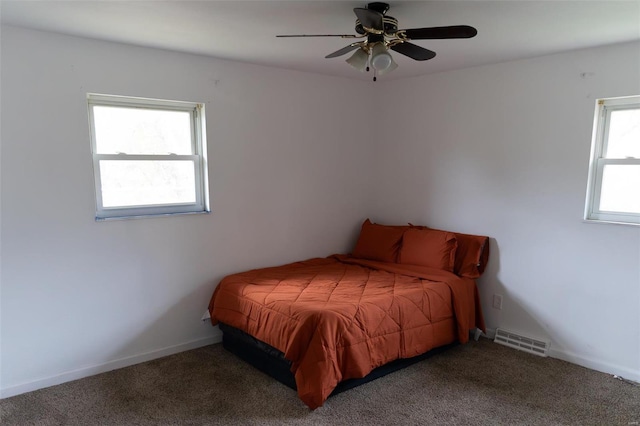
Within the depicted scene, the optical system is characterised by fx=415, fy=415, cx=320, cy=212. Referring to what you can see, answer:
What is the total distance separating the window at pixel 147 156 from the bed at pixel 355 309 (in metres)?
0.78

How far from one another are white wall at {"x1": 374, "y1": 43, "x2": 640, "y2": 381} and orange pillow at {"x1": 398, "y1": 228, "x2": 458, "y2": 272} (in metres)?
0.26

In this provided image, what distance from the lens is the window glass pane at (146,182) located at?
289cm

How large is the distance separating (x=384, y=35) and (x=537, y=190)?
1.84 m

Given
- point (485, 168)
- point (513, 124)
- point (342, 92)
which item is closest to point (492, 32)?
point (513, 124)

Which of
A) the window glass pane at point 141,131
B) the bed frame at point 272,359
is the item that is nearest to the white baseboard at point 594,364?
the bed frame at point 272,359

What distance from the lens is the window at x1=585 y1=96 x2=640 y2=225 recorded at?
282 centimetres

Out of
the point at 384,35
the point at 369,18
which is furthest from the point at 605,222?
the point at 369,18

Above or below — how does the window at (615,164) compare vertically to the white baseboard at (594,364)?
above

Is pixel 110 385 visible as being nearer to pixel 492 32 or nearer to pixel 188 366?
pixel 188 366

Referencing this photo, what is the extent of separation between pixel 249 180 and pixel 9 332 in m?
1.88

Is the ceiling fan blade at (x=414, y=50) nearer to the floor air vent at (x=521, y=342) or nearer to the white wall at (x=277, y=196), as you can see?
the white wall at (x=277, y=196)

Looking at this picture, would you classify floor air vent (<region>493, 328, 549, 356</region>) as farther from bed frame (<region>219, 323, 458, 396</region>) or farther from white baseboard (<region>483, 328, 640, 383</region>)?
bed frame (<region>219, 323, 458, 396</region>)

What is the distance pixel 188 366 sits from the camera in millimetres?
2957

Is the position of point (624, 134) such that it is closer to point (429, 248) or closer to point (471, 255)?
point (471, 255)
